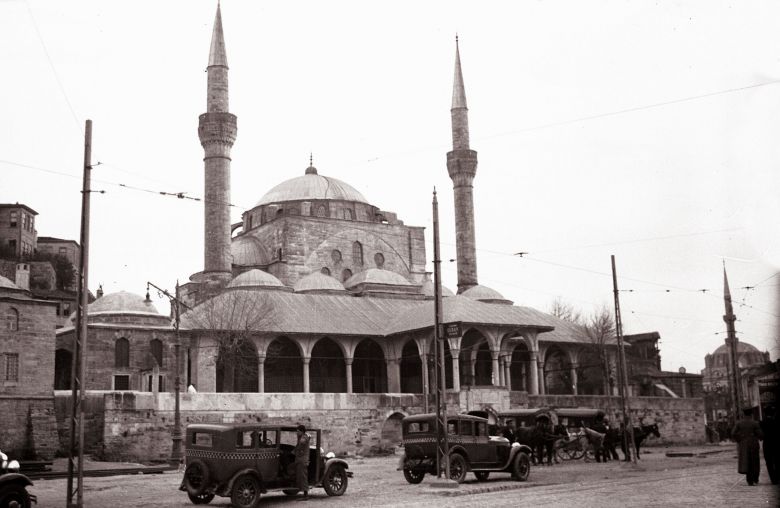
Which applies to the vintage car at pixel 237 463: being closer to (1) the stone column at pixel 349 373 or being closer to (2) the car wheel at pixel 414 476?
(2) the car wheel at pixel 414 476

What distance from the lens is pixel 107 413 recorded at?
2511 cm

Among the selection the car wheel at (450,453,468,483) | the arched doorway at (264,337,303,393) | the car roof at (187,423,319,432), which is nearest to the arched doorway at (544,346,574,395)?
the arched doorway at (264,337,303,393)

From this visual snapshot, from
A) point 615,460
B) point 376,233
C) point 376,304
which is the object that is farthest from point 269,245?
point 615,460

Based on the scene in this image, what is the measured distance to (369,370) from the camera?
3888 cm

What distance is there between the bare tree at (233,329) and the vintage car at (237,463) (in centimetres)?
1929

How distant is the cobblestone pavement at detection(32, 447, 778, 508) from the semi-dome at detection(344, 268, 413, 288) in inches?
952

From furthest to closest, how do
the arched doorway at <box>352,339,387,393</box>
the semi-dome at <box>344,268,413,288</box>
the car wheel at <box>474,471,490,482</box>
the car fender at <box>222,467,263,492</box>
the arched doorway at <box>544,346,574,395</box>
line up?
the arched doorway at <box>544,346,574,395</box> < the semi-dome at <box>344,268,413,288</box> < the arched doorway at <box>352,339,387,393</box> < the car wheel at <box>474,471,490,482</box> < the car fender at <box>222,467,263,492</box>

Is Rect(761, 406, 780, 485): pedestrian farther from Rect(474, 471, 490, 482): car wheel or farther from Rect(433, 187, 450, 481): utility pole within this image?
Rect(474, 471, 490, 482): car wheel

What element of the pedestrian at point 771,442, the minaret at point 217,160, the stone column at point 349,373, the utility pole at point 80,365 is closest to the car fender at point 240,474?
the utility pole at point 80,365

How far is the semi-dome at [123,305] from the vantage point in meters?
34.8

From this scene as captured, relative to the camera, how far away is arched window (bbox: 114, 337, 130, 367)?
3338cm

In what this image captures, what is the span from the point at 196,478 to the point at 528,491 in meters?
4.93

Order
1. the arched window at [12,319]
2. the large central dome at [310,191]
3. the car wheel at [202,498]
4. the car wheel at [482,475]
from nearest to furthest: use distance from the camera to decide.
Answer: the car wheel at [202,498], the car wheel at [482,475], the arched window at [12,319], the large central dome at [310,191]

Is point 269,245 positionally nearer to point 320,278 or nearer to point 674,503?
point 320,278
